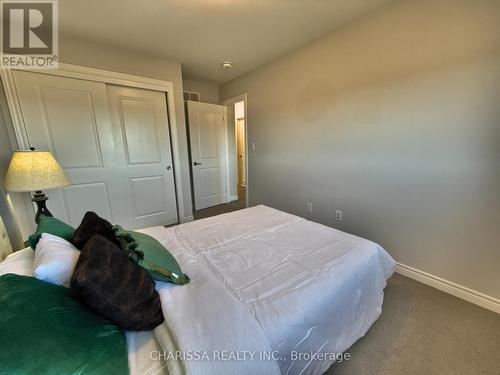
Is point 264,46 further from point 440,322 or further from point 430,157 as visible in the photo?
point 440,322

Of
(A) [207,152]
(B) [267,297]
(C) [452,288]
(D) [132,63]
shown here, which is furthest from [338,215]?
(D) [132,63]

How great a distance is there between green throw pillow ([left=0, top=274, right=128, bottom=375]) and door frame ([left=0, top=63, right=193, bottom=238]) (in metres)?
2.17

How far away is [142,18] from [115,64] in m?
0.86

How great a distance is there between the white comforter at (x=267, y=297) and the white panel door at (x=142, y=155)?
151 centimetres

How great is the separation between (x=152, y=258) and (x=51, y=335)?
18.0 inches

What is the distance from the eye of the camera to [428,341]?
1.31 metres

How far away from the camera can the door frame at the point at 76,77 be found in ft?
→ 6.77

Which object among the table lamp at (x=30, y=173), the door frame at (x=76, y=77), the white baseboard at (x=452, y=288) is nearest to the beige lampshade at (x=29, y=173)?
the table lamp at (x=30, y=173)

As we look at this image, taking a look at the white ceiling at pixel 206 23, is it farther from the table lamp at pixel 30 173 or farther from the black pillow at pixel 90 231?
the black pillow at pixel 90 231

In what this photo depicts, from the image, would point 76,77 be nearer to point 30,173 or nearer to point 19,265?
point 30,173

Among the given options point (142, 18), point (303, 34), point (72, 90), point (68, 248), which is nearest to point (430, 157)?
point (303, 34)

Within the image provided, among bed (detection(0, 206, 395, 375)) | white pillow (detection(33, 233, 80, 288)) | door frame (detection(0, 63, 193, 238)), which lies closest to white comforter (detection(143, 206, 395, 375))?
bed (detection(0, 206, 395, 375))

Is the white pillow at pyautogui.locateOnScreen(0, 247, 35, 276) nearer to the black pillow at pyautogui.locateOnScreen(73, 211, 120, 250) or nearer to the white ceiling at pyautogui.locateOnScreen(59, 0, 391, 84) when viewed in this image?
the black pillow at pyautogui.locateOnScreen(73, 211, 120, 250)

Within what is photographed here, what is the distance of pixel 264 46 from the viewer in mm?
2578
